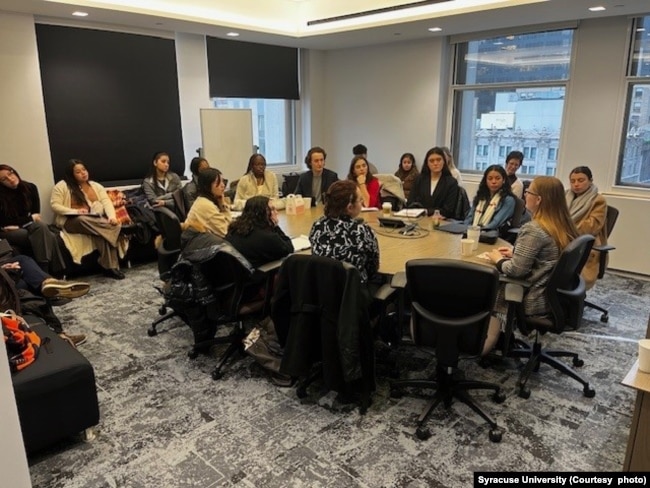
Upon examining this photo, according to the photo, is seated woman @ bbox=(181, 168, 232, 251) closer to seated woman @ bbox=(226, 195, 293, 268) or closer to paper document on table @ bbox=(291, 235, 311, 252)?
seated woman @ bbox=(226, 195, 293, 268)

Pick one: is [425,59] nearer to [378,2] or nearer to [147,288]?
[378,2]

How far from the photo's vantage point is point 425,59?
639cm

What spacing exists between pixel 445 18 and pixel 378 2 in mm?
822

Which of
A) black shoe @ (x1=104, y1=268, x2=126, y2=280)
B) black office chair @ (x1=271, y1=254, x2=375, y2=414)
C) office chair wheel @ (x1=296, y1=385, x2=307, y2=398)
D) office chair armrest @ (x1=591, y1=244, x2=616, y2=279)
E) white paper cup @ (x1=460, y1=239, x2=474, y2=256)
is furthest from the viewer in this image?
black shoe @ (x1=104, y1=268, x2=126, y2=280)

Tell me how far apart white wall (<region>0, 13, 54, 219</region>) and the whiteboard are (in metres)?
1.82

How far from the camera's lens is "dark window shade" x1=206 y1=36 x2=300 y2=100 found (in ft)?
21.1

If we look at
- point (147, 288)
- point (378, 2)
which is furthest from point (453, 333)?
point (378, 2)

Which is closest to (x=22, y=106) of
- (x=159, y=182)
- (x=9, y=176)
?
(x=9, y=176)

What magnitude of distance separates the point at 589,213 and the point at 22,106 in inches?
215

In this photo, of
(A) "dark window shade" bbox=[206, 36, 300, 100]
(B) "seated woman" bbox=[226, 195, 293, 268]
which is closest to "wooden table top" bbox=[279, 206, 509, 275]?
(B) "seated woman" bbox=[226, 195, 293, 268]

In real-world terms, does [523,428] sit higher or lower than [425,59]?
lower

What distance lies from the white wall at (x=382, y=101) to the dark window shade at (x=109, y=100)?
2.45m

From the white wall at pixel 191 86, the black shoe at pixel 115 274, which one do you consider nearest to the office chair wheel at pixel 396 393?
the black shoe at pixel 115 274

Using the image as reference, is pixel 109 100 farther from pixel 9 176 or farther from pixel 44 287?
pixel 44 287
